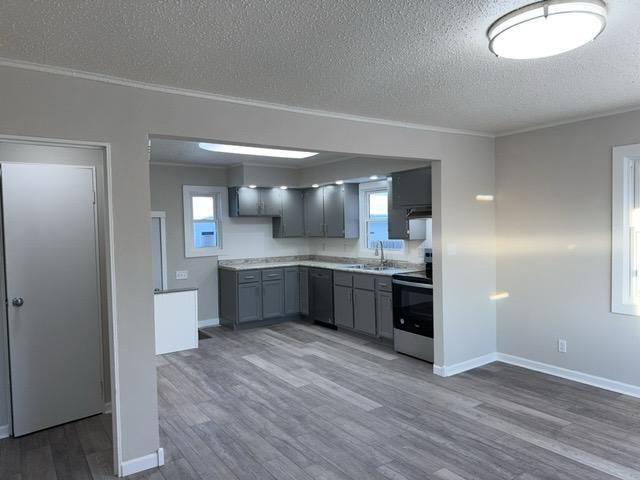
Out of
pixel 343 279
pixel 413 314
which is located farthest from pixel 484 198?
pixel 343 279

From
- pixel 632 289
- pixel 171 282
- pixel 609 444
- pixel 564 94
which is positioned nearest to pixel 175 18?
pixel 564 94

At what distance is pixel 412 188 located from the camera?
5066 millimetres

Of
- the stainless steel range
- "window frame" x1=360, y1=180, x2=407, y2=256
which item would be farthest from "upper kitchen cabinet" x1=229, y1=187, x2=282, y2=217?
the stainless steel range

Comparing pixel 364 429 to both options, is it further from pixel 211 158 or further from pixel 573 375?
pixel 211 158

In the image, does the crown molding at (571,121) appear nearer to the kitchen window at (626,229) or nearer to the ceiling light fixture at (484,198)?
the kitchen window at (626,229)

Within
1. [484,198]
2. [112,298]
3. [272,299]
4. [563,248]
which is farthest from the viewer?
[272,299]

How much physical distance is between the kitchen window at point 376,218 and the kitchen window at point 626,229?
2.84 meters

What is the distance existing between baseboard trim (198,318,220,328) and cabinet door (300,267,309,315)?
1.32 metres

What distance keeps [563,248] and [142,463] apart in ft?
13.0

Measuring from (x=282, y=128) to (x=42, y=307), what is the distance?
2276mm

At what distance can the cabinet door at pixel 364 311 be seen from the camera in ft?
18.2

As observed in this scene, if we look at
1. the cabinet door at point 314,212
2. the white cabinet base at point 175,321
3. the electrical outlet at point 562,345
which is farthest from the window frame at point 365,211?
the electrical outlet at point 562,345

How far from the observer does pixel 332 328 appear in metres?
6.40

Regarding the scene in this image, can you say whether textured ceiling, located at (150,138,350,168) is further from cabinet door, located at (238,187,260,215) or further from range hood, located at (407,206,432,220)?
range hood, located at (407,206,432,220)
